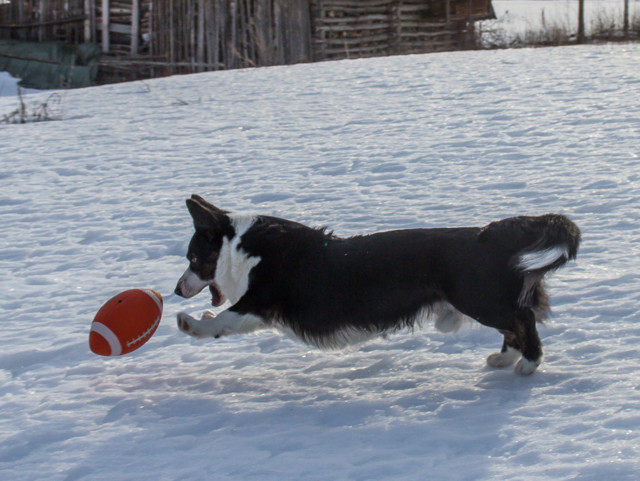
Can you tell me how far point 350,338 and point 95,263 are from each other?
2809 millimetres

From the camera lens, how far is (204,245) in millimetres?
3977

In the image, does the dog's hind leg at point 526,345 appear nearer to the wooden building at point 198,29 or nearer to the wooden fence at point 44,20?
the wooden building at point 198,29

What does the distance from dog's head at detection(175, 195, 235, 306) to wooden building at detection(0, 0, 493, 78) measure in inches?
527

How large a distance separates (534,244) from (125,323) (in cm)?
204

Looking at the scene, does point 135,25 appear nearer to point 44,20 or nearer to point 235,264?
point 44,20

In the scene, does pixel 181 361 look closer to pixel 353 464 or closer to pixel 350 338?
pixel 350 338

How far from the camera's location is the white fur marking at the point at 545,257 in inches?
132

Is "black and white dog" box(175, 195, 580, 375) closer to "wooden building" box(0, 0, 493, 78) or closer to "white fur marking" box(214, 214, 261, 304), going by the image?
"white fur marking" box(214, 214, 261, 304)

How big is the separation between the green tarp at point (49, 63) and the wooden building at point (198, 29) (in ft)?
1.74

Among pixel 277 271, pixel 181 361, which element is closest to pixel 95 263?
pixel 181 361

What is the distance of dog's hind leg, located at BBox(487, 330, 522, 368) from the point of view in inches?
144

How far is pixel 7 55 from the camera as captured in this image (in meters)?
17.9

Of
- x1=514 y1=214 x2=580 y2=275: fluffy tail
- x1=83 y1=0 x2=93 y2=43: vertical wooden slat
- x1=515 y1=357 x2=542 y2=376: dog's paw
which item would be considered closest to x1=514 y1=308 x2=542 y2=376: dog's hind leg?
x1=515 y1=357 x2=542 y2=376: dog's paw

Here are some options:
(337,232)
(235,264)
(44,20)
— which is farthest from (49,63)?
(235,264)
